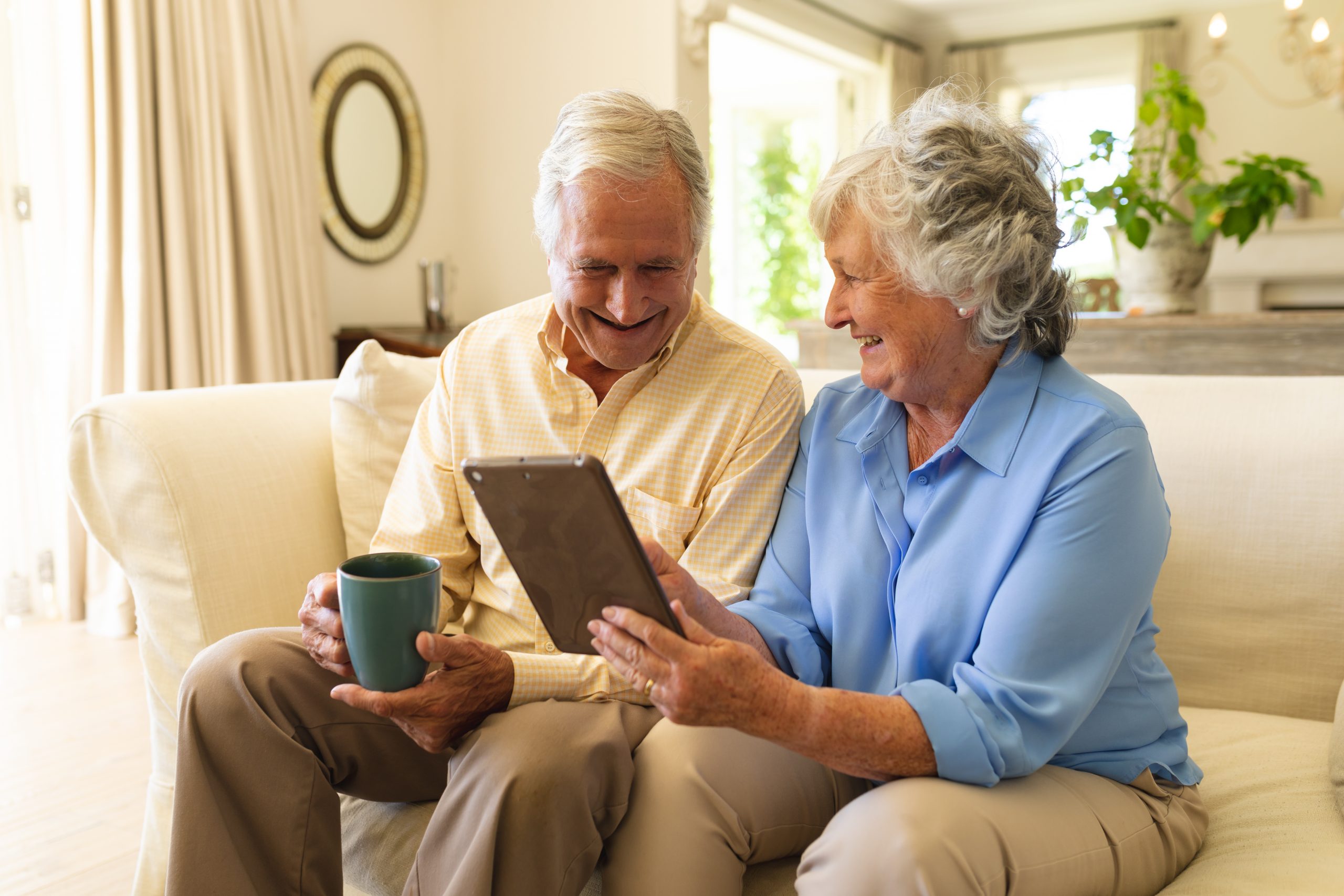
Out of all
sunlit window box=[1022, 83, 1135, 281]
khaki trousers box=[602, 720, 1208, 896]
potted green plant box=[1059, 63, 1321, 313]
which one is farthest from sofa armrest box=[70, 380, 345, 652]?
sunlit window box=[1022, 83, 1135, 281]

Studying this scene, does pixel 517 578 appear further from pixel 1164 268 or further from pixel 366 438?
pixel 1164 268

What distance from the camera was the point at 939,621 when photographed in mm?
1117

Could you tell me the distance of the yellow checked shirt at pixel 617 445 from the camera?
4.46 feet

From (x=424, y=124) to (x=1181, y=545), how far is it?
13.0ft

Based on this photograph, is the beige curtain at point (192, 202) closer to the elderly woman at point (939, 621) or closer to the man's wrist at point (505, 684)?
the man's wrist at point (505, 684)

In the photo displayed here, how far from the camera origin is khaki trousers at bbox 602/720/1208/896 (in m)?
0.94

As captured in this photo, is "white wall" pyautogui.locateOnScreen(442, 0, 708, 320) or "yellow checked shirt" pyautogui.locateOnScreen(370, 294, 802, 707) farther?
"white wall" pyautogui.locateOnScreen(442, 0, 708, 320)

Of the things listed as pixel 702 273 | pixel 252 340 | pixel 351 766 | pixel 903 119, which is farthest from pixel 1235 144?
pixel 351 766

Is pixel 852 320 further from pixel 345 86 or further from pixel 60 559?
pixel 345 86

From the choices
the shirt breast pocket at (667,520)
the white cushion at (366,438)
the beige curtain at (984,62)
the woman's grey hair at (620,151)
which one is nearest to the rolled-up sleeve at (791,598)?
the shirt breast pocket at (667,520)

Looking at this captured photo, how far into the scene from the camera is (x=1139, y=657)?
1.14 metres

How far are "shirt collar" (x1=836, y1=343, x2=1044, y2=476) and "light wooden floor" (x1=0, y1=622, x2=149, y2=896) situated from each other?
168 cm

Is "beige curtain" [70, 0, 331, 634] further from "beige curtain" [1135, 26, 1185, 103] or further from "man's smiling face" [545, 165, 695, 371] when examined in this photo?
"beige curtain" [1135, 26, 1185, 103]

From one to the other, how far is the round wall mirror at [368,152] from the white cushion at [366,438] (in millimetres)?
2726
